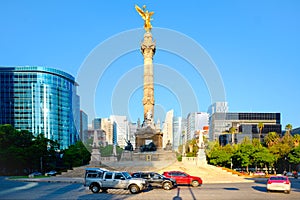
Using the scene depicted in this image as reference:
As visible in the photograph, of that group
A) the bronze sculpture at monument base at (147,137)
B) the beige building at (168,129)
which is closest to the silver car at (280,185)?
the bronze sculpture at monument base at (147,137)

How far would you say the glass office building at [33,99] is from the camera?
396 feet

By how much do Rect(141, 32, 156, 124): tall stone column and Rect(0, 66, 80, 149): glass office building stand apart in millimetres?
63048

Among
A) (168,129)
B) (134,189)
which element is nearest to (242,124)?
(168,129)

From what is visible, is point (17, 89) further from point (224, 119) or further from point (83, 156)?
point (224, 119)

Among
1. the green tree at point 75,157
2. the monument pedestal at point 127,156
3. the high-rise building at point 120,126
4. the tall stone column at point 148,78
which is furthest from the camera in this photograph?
the high-rise building at point 120,126

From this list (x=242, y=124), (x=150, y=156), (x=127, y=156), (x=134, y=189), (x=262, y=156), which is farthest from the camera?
(x=242, y=124)

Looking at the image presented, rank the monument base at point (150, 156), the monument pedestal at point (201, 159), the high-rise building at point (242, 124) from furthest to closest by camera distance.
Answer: the high-rise building at point (242, 124) < the monument base at point (150, 156) < the monument pedestal at point (201, 159)

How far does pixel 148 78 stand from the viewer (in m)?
69.8

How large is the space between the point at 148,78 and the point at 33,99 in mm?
65439

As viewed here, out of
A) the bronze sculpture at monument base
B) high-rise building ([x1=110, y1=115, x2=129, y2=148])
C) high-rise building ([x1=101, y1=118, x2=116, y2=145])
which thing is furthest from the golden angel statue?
high-rise building ([x1=110, y1=115, x2=129, y2=148])

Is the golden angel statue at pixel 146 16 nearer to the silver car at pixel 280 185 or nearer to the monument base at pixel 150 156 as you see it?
the monument base at pixel 150 156

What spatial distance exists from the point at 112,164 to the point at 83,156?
2343 cm

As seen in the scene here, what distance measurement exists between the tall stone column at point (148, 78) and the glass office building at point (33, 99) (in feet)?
207

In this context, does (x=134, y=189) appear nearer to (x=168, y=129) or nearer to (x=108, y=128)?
(x=108, y=128)
